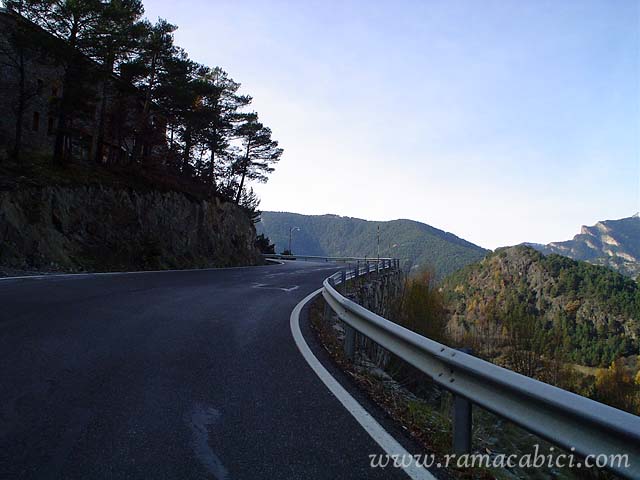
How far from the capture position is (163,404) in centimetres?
407

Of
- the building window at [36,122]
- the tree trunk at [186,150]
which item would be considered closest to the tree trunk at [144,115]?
the tree trunk at [186,150]

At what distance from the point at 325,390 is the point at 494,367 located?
2.05 m

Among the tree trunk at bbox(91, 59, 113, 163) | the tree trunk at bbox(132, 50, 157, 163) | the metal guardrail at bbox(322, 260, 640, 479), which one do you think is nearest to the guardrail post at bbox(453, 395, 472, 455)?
the metal guardrail at bbox(322, 260, 640, 479)

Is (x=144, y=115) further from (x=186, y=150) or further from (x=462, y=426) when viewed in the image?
(x=462, y=426)

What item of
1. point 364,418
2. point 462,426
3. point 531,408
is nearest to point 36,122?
point 364,418

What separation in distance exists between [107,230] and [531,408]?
21.7 metres

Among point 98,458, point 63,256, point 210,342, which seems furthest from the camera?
point 63,256

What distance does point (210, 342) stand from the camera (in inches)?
261

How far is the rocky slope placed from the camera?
347ft

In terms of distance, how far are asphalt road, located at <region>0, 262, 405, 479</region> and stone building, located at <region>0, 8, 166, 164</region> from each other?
59.8 feet

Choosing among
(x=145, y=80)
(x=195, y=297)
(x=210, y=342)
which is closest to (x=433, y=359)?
(x=210, y=342)

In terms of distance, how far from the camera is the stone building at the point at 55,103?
860 inches

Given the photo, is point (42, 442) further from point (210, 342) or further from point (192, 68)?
point (192, 68)

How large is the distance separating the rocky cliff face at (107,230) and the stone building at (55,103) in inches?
166
